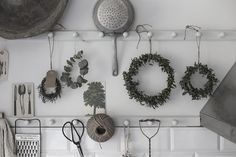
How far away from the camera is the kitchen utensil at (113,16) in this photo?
1.52m

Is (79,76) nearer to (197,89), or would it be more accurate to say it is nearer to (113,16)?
(113,16)

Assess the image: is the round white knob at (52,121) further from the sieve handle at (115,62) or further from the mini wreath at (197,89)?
the mini wreath at (197,89)

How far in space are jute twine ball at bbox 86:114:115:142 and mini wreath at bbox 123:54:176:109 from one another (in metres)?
0.17

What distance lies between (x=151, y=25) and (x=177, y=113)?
1.54 feet

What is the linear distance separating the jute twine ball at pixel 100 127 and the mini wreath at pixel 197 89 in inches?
16.1

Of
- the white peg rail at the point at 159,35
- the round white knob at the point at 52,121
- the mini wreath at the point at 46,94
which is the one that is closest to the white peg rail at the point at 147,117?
the round white knob at the point at 52,121

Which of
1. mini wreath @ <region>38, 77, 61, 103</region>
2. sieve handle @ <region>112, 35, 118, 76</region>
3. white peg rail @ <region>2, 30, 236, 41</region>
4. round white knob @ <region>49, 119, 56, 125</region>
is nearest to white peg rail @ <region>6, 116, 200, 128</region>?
round white knob @ <region>49, 119, 56, 125</region>

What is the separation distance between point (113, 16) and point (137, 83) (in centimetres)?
35

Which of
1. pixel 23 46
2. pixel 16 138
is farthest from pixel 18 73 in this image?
pixel 16 138

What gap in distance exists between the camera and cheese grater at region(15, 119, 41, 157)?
62.4 inches

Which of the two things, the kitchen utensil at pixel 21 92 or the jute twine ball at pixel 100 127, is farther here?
the kitchen utensil at pixel 21 92

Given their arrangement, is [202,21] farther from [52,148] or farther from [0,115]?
[0,115]

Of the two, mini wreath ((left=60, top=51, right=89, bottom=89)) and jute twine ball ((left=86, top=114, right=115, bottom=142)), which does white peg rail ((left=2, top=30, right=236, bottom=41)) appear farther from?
jute twine ball ((left=86, top=114, right=115, bottom=142))

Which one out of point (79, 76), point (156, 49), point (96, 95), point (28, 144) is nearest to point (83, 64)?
point (79, 76)
